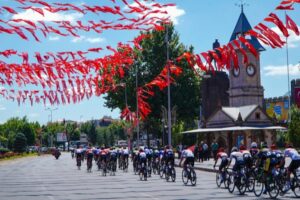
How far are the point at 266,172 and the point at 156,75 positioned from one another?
45007 millimetres

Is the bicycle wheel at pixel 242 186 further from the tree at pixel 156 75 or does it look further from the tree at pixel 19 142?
the tree at pixel 19 142

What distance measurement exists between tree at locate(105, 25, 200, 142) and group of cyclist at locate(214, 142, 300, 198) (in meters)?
41.1

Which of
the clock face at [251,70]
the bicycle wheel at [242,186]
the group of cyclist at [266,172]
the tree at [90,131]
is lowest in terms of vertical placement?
the bicycle wheel at [242,186]

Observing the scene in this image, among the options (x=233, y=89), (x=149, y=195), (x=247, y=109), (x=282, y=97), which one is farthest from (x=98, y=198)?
(x=282, y=97)

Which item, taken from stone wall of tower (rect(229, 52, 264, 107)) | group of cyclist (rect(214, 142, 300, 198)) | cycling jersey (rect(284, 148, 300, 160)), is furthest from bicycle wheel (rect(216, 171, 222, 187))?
stone wall of tower (rect(229, 52, 264, 107))

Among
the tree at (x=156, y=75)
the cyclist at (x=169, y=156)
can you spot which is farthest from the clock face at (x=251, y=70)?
the cyclist at (x=169, y=156)

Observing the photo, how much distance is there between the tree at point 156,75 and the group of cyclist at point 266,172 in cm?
4109

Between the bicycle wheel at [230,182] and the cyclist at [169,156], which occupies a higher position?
the cyclist at [169,156]

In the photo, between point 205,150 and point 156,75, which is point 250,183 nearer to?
point 205,150

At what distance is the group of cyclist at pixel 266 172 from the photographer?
18141mm

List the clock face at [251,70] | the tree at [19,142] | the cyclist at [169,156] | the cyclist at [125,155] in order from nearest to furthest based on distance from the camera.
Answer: the cyclist at [169,156] < the cyclist at [125,155] < the clock face at [251,70] < the tree at [19,142]

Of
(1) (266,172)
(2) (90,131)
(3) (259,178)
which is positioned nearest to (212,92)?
(3) (259,178)

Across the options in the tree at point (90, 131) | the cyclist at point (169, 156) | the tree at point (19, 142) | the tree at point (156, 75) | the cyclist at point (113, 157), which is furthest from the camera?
the tree at point (90, 131)

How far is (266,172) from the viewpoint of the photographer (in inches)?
735
